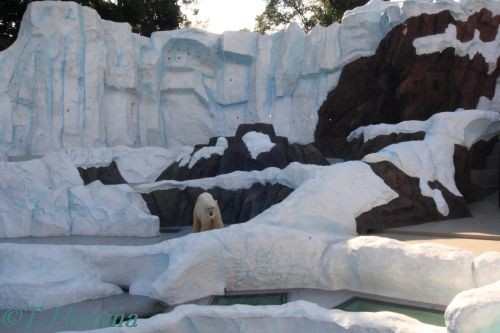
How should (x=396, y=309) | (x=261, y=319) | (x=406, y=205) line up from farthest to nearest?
(x=406, y=205), (x=396, y=309), (x=261, y=319)

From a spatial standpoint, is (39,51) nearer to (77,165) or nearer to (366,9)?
(77,165)

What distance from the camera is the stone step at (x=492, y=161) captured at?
7.89 meters

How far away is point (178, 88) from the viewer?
1296 centimetres

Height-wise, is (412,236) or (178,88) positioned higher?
(178,88)

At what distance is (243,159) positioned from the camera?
28.3 ft

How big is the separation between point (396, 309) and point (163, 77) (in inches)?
418

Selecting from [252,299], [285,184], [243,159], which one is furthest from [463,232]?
[243,159]

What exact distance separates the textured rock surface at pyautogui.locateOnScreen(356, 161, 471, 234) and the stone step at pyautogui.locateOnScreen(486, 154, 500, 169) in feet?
6.70

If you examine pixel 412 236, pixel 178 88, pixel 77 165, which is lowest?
pixel 412 236

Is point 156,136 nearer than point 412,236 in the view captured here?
No

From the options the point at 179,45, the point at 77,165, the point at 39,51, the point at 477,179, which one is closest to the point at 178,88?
the point at 179,45

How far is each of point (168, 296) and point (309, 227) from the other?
1.72 m

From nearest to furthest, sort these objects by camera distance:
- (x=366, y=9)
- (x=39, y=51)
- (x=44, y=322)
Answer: (x=44, y=322) → (x=39, y=51) → (x=366, y=9)

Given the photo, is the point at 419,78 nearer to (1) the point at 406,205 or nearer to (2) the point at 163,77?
(1) the point at 406,205
